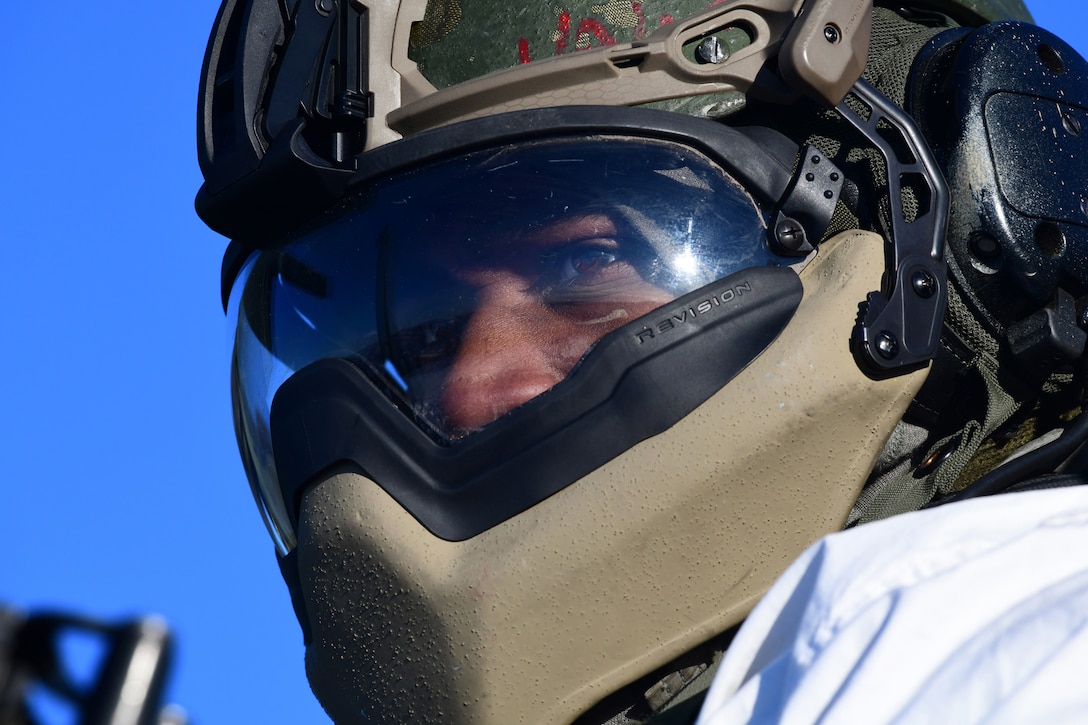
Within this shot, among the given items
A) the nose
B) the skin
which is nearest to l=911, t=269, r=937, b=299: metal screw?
the skin

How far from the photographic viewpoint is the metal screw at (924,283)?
5.23 feet

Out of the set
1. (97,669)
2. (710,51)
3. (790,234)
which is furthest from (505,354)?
(97,669)

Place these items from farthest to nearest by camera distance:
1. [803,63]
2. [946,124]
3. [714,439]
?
[946,124]
[803,63]
[714,439]

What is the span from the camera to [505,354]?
1645 millimetres

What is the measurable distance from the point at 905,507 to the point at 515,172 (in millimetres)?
724

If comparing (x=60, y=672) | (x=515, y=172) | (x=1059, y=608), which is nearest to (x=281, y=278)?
(x=515, y=172)

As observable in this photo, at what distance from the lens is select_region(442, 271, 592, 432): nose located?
63.7 inches

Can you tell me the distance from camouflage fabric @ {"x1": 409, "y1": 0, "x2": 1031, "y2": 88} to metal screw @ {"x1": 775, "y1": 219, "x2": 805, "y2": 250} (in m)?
0.38

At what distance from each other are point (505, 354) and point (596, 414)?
0.55 ft

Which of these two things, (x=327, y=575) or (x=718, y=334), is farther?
(x=327, y=575)

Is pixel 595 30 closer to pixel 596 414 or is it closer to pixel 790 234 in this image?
pixel 790 234

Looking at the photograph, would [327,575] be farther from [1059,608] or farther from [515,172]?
[1059,608]

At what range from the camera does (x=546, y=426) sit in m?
1.56

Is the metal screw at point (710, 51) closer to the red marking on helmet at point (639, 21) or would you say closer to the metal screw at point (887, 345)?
the red marking on helmet at point (639, 21)
